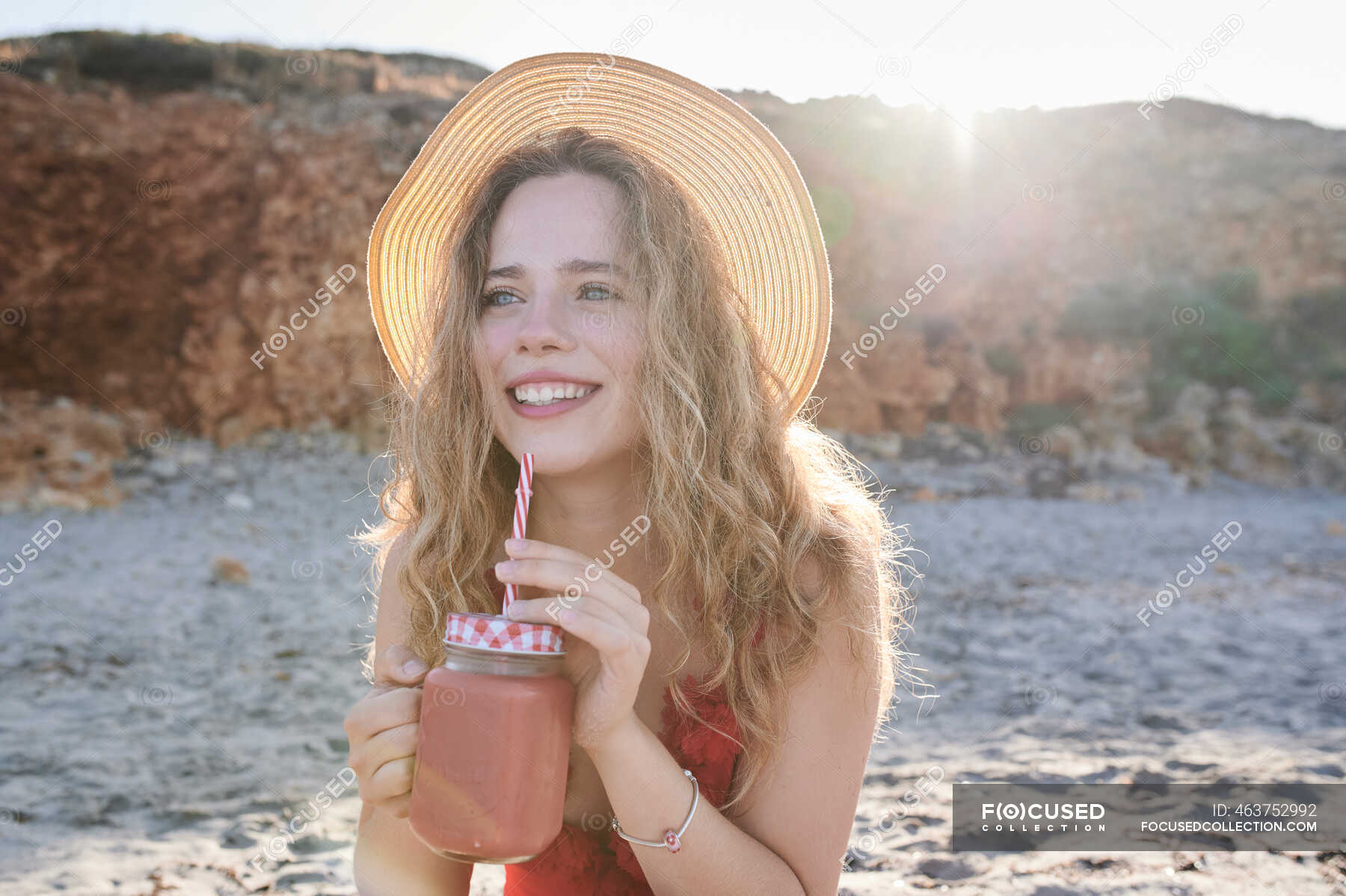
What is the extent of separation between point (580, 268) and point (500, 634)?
2.59 ft

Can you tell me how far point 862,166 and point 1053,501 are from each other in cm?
591

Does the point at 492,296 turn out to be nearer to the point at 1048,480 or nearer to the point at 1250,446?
the point at 1048,480

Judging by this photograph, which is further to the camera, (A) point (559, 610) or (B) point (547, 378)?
(B) point (547, 378)

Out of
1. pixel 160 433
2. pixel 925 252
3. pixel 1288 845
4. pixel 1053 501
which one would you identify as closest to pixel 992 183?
pixel 925 252

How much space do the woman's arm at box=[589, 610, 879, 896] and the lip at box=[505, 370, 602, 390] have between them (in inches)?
24.7

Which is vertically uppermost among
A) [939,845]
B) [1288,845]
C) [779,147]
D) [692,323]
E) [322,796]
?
[779,147]

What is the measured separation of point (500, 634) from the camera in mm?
1336

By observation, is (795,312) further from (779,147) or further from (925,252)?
(925,252)

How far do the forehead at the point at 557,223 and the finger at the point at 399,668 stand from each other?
0.78 meters

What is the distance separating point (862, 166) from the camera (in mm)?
13312

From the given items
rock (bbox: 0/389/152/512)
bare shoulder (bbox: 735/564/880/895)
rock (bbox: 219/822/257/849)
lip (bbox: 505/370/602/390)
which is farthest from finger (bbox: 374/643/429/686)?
rock (bbox: 0/389/152/512)

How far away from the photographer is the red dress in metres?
1.80

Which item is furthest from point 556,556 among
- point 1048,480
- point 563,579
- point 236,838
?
point 1048,480

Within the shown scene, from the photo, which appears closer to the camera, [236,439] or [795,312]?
[795,312]
